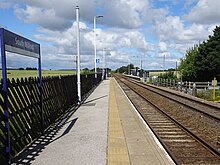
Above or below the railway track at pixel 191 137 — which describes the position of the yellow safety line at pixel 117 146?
above

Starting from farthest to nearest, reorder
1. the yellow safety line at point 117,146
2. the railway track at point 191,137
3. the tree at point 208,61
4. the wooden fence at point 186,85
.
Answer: the tree at point 208,61 → the wooden fence at point 186,85 → the railway track at point 191,137 → the yellow safety line at point 117,146

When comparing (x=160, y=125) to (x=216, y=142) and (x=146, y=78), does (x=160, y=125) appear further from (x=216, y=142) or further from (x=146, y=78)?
(x=146, y=78)

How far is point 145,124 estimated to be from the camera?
1073cm

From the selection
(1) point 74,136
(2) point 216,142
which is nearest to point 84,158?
(1) point 74,136

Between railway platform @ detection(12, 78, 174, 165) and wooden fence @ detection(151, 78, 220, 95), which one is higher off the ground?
wooden fence @ detection(151, 78, 220, 95)

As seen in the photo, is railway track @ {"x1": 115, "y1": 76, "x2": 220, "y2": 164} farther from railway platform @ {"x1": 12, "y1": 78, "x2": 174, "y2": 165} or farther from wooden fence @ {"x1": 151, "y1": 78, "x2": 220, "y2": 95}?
wooden fence @ {"x1": 151, "y1": 78, "x2": 220, "y2": 95}

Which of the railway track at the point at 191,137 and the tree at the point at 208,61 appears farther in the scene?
the tree at the point at 208,61

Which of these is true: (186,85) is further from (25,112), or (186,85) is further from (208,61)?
(25,112)

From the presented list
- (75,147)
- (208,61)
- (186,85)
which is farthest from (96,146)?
(208,61)

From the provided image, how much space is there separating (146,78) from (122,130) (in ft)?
184

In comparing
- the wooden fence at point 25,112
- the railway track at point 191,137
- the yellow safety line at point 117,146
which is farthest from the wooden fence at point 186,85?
the wooden fence at point 25,112

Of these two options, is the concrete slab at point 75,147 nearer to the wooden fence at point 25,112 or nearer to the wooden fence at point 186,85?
the wooden fence at point 25,112

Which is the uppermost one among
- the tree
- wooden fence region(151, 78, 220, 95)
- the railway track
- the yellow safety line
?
the tree

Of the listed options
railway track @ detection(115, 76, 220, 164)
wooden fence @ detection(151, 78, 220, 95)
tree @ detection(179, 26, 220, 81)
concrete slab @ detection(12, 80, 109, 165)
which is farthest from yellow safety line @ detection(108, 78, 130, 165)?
tree @ detection(179, 26, 220, 81)
